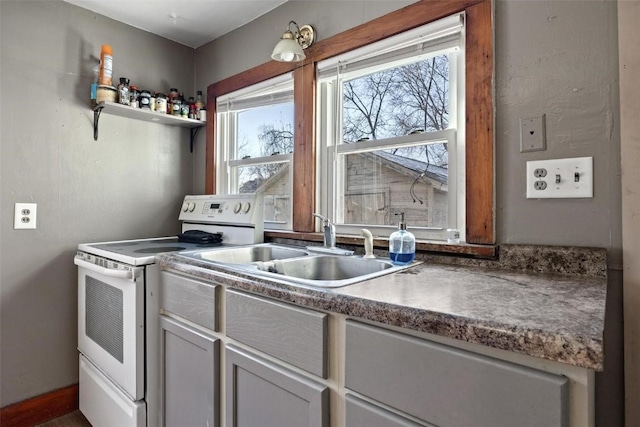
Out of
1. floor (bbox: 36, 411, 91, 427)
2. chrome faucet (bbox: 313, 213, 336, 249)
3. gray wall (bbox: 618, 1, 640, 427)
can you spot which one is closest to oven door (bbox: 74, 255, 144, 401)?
floor (bbox: 36, 411, 91, 427)

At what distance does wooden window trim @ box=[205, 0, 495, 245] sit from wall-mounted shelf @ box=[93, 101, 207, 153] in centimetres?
70

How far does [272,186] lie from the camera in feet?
7.47

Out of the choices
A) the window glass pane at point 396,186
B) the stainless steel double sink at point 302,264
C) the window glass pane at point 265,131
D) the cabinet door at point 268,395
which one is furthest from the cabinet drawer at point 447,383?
the window glass pane at point 265,131

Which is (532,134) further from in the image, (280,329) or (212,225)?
(212,225)

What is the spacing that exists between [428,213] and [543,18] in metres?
0.81

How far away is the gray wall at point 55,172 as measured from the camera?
1848 millimetres

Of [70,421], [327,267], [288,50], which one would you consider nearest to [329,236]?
[327,267]

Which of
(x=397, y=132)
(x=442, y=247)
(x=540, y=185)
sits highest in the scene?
(x=397, y=132)

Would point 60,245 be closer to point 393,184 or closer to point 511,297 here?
point 393,184

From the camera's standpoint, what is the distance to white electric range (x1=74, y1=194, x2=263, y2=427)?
1501 millimetres

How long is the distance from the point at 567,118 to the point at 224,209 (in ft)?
5.74

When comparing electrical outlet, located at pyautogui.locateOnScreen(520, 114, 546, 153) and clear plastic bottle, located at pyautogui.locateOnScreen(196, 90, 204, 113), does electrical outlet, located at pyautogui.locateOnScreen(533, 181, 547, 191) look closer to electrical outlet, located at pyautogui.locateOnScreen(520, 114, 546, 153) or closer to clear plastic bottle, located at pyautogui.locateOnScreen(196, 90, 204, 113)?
electrical outlet, located at pyautogui.locateOnScreen(520, 114, 546, 153)

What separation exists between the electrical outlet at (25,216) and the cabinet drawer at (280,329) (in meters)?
1.43

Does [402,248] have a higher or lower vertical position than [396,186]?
lower
